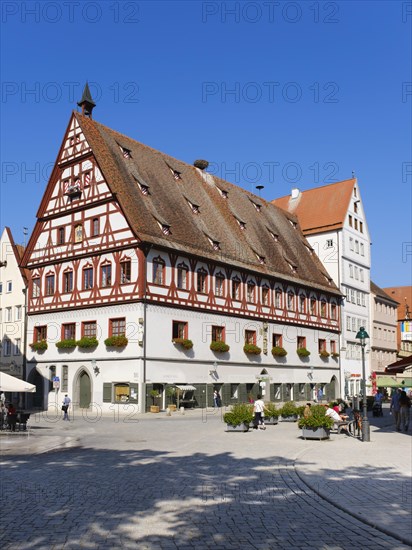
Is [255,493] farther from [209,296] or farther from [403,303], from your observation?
[403,303]

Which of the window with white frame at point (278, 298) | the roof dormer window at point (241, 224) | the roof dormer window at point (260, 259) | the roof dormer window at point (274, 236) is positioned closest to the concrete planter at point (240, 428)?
the roof dormer window at point (260, 259)

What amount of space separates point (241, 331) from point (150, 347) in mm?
10067

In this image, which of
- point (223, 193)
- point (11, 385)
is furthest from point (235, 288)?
point (11, 385)

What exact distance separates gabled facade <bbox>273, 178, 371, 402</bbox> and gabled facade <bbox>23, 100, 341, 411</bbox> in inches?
432

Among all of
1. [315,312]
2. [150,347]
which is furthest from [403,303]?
[150,347]

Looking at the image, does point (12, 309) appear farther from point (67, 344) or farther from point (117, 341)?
point (117, 341)

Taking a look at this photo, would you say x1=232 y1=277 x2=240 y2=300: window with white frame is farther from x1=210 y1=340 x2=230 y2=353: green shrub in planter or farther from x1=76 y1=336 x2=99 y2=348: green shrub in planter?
x1=76 y1=336 x2=99 y2=348: green shrub in planter

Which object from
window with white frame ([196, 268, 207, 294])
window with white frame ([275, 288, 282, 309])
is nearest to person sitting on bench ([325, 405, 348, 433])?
window with white frame ([196, 268, 207, 294])

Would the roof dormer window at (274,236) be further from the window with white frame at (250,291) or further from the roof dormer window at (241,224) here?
the window with white frame at (250,291)

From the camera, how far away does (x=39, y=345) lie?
145 feet

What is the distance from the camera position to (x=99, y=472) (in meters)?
14.8

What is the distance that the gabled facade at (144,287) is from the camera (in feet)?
128

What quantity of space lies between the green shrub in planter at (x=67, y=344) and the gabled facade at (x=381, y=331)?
37.9 metres

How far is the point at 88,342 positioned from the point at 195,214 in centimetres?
1252
